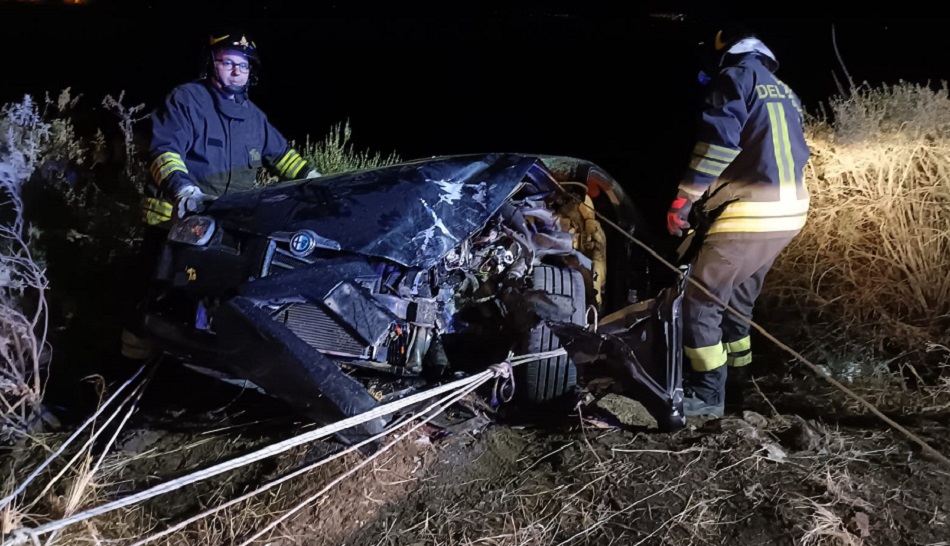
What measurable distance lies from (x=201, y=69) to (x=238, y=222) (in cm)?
169

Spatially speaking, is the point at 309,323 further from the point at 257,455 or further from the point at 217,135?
the point at 217,135

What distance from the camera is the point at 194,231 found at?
Result: 9.50 feet

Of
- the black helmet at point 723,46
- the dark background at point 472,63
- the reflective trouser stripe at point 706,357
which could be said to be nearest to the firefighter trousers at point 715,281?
the reflective trouser stripe at point 706,357

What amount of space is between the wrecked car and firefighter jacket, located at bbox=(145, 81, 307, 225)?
0.64 m

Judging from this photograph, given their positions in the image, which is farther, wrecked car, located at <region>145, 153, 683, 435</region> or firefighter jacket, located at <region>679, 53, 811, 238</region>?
firefighter jacket, located at <region>679, 53, 811, 238</region>

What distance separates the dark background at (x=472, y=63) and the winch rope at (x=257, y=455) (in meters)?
4.77

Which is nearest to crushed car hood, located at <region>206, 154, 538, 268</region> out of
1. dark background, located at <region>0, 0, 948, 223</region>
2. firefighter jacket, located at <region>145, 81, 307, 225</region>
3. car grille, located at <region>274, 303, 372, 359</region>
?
car grille, located at <region>274, 303, 372, 359</region>

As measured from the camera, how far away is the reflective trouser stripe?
348 cm

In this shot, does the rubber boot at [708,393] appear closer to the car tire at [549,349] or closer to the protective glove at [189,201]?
the car tire at [549,349]

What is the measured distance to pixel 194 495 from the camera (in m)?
2.70

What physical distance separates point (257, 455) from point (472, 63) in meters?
13.4

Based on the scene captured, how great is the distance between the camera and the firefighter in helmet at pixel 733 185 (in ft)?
10.7

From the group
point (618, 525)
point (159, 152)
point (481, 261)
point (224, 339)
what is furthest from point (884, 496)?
point (159, 152)

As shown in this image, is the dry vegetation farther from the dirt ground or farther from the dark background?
the dark background
